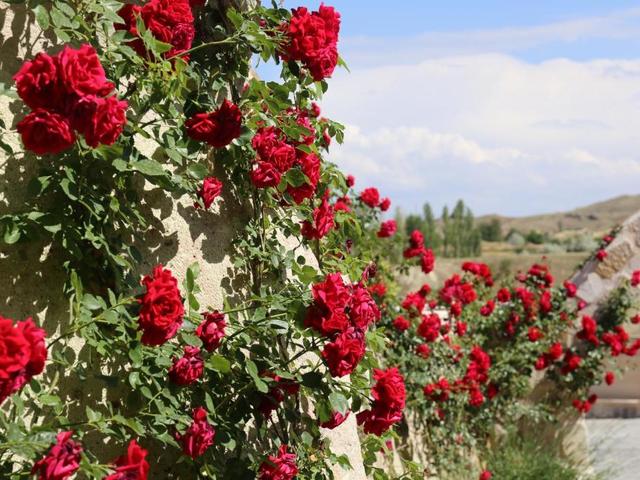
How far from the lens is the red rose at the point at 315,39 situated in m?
2.82

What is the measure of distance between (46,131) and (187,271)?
26.7 inches

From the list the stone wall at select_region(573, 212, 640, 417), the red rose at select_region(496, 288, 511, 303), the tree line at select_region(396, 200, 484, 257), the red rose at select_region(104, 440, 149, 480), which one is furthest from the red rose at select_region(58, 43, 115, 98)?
the tree line at select_region(396, 200, 484, 257)

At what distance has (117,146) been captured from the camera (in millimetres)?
2350

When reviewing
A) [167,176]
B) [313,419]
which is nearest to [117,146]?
[167,176]

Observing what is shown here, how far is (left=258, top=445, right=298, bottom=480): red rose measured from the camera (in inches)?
101

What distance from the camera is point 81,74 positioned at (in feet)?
6.14

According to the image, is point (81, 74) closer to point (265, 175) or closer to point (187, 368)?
point (187, 368)

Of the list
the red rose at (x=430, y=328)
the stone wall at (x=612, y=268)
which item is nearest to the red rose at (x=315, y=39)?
the red rose at (x=430, y=328)

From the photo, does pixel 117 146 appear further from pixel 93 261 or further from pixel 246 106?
pixel 246 106

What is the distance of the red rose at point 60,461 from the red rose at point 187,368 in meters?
0.58

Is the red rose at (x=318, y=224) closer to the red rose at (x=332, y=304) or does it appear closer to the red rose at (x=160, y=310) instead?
the red rose at (x=332, y=304)

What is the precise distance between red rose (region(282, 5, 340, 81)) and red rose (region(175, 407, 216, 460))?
3.95 feet

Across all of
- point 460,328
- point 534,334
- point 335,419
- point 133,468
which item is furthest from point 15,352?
point 534,334

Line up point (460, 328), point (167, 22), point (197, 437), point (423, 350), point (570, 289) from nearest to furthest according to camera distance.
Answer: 1. point (197, 437)
2. point (167, 22)
3. point (423, 350)
4. point (460, 328)
5. point (570, 289)
